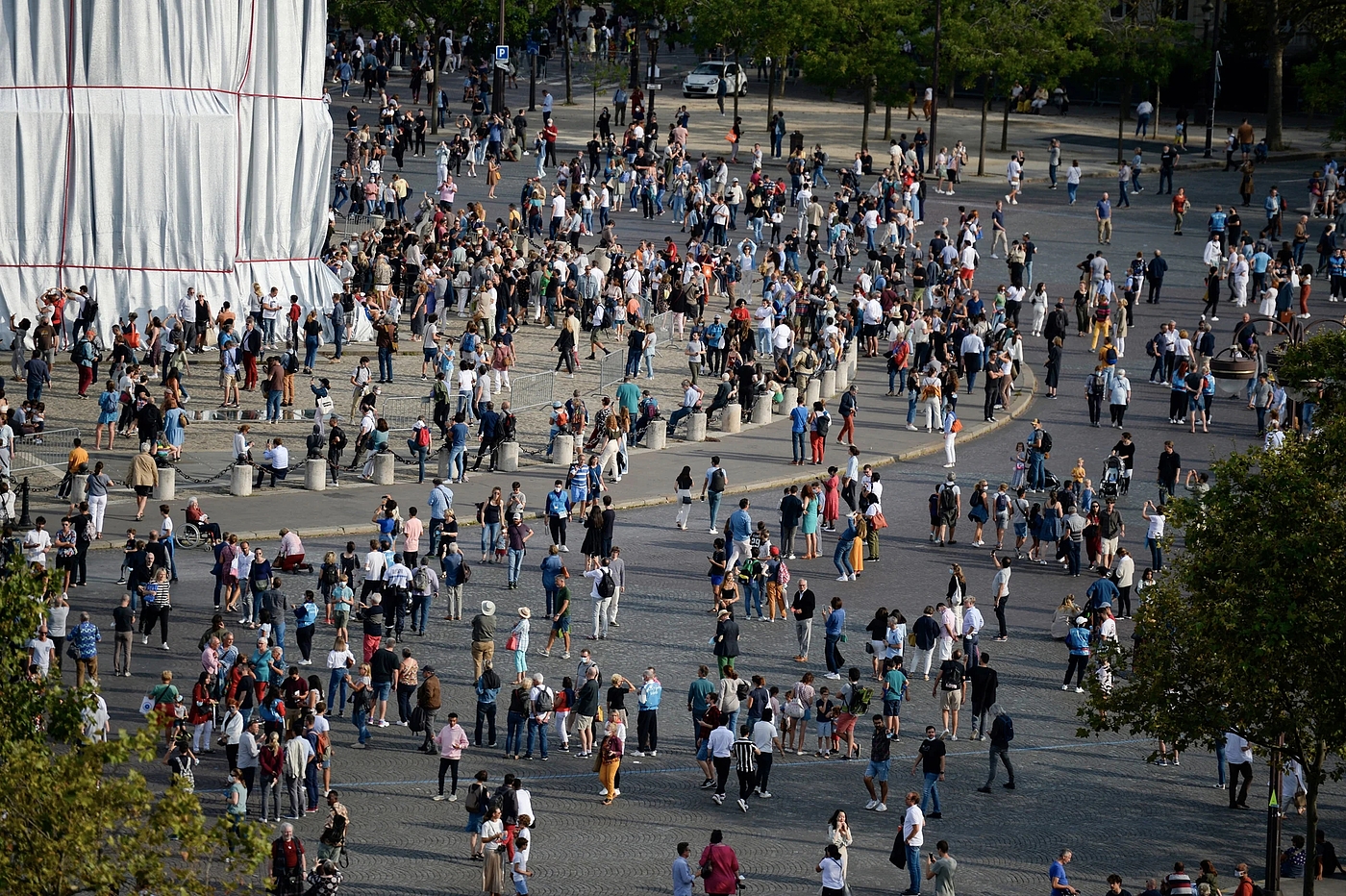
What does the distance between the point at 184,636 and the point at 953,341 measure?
19299 millimetres

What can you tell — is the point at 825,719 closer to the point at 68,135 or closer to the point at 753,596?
the point at 753,596

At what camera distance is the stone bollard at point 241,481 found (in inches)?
1313

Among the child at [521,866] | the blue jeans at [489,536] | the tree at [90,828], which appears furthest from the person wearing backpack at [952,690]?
the tree at [90,828]

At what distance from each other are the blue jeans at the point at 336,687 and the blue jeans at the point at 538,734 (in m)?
2.36

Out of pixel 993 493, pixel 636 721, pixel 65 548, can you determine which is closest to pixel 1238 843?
pixel 636 721

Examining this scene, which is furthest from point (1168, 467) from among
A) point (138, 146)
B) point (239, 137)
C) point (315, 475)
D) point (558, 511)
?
point (138, 146)

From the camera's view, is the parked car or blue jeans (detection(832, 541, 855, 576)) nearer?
blue jeans (detection(832, 541, 855, 576))

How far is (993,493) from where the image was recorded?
34469mm

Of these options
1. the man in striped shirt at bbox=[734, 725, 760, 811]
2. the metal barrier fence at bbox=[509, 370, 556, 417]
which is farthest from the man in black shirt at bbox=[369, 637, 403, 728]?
the metal barrier fence at bbox=[509, 370, 556, 417]

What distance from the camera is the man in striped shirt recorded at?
73.5ft

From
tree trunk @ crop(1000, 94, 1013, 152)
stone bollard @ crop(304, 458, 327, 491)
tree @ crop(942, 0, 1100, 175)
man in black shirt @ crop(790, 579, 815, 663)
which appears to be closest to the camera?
man in black shirt @ crop(790, 579, 815, 663)

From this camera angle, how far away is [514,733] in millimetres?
23422

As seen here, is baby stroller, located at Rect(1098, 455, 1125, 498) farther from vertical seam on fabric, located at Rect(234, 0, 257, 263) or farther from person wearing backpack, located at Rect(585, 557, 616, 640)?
vertical seam on fabric, located at Rect(234, 0, 257, 263)

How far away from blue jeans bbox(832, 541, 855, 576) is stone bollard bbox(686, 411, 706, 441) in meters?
7.67
